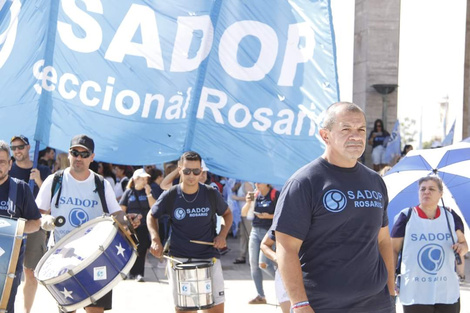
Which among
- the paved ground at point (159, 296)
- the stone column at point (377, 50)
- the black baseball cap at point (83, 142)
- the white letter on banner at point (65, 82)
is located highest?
the stone column at point (377, 50)

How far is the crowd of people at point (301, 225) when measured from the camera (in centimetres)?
378

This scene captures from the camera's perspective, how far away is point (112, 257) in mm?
5703

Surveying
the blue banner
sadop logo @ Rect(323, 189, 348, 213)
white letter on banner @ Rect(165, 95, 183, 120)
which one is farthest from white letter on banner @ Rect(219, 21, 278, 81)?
sadop logo @ Rect(323, 189, 348, 213)

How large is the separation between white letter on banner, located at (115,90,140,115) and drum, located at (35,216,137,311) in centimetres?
89

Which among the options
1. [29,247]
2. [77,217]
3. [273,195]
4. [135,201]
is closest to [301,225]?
[77,217]

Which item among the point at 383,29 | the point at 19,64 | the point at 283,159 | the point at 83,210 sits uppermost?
the point at 383,29

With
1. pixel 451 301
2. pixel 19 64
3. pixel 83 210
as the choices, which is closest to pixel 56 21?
pixel 19 64

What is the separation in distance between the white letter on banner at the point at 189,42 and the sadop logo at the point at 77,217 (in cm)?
149

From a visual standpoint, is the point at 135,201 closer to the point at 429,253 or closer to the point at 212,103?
the point at 212,103

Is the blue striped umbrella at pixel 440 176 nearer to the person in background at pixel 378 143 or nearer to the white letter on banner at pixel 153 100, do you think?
the white letter on banner at pixel 153 100

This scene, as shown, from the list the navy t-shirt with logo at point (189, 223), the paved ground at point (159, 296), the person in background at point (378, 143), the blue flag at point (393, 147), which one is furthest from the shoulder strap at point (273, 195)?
the person in background at point (378, 143)

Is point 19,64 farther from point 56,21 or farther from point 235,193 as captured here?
point 235,193

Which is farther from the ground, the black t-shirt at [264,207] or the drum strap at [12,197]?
the black t-shirt at [264,207]

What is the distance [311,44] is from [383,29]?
11992 millimetres
